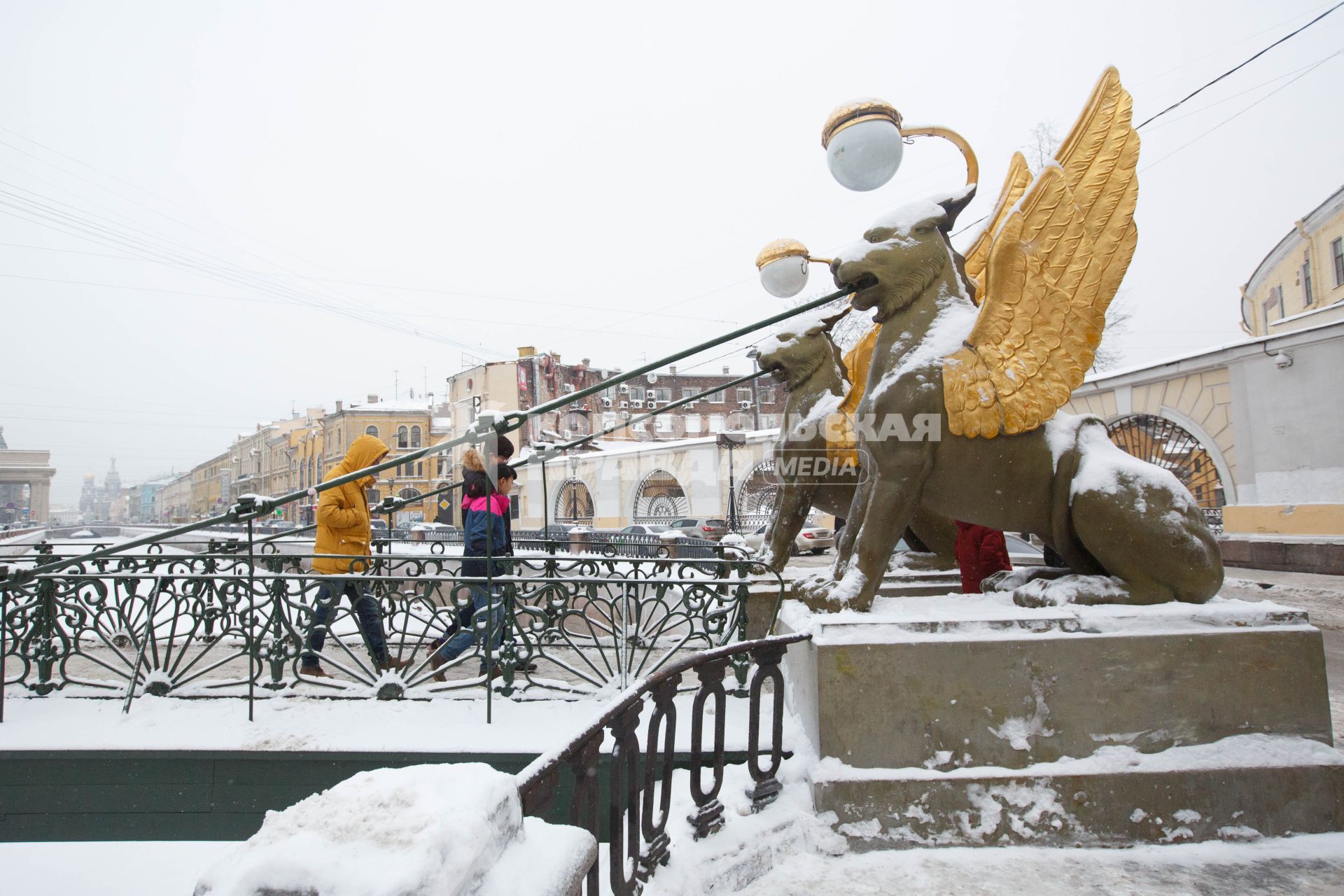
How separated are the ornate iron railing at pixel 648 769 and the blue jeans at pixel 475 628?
5.33 feet

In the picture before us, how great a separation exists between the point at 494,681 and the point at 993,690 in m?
2.89

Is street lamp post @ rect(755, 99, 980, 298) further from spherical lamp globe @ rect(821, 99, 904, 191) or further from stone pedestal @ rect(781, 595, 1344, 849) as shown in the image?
stone pedestal @ rect(781, 595, 1344, 849)

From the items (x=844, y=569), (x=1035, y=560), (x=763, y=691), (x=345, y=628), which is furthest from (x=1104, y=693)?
(x=345, y=628)

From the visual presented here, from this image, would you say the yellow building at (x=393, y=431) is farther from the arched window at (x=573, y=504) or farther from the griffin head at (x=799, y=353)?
the griffin head at (x=799, y=353)

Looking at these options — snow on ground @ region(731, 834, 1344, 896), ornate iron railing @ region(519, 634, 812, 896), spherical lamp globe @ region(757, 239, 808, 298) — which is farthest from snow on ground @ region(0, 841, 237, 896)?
spherical lamp globe @ region(757, 239, 808, 298)

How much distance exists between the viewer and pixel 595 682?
3969mm

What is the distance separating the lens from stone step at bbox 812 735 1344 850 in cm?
245

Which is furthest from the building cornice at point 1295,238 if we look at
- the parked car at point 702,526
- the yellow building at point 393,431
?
the yellow building at point 393,431

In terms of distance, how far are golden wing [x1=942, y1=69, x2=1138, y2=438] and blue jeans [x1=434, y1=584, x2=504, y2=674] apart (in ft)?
9.21

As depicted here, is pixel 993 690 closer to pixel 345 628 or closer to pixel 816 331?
pixel 816 331

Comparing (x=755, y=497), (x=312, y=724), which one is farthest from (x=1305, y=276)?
(x=312, y=724)

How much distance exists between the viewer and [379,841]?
41.5 inches

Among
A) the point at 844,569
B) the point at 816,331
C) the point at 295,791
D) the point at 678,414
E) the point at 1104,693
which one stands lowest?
the point at 295,791

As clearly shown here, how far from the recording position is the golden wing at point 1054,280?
2.81 meters
